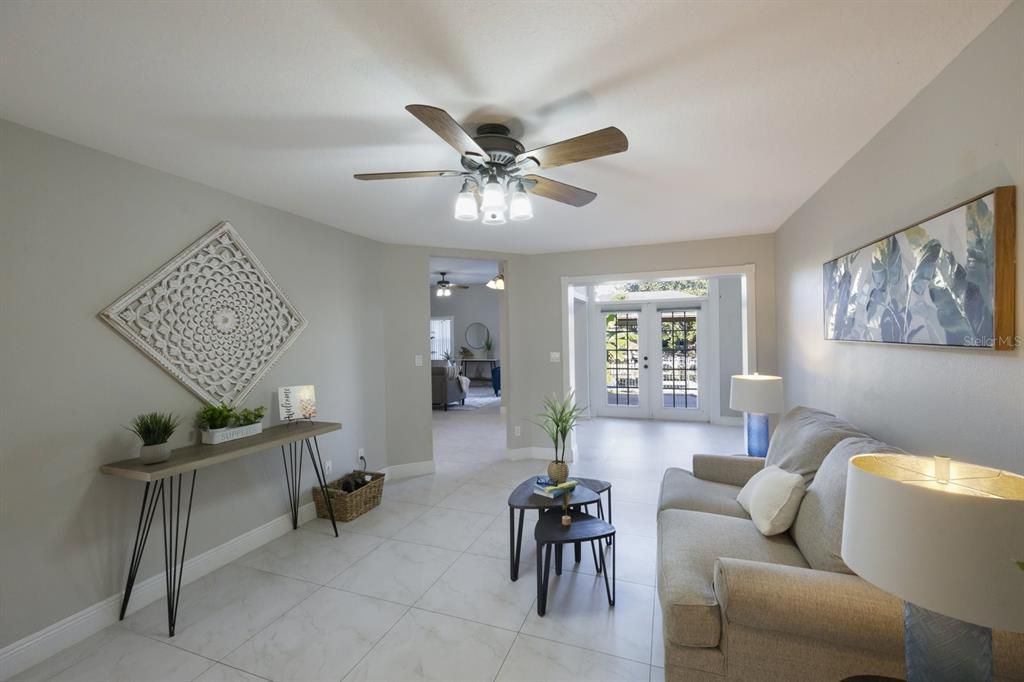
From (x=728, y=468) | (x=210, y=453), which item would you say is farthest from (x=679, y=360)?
(x=210, y=453)

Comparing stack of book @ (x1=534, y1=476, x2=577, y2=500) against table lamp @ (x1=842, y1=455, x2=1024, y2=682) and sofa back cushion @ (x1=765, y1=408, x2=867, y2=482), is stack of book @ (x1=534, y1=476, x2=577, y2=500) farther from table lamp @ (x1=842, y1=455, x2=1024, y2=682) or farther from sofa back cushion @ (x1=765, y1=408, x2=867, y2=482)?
table lamp @ (x1=842, y1=455, x2=1024, y2=682)

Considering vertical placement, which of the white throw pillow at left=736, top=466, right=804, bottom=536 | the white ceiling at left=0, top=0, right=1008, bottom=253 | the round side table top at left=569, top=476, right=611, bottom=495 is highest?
the white ceiling at left=0, top=0, right=1008, bottom=253

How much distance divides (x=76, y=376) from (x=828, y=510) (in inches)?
138

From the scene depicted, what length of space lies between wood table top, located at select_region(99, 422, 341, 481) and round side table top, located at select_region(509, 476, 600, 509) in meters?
1.52

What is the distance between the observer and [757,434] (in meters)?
3.43

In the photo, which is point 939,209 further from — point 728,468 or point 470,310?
point 470,310

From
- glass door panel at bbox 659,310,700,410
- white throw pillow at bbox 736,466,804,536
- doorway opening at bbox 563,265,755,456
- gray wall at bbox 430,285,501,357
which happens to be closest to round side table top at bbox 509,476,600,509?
white throw pillow at bbox 736,466,804,536

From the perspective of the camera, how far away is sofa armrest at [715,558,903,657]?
132 cm

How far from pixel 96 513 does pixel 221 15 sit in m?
2.40

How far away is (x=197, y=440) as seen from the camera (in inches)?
108

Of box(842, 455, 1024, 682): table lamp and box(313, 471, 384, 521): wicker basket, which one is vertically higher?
box(842, 455, 1024, 682): table lamp

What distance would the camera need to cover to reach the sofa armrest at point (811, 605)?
132 centimetres

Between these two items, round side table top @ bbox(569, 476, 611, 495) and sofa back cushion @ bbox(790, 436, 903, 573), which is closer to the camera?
sofa back cushion @ bbox(790, 436, 903, 573)

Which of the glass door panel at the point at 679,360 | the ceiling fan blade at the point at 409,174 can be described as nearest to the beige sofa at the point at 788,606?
the ceiling fan blade at the point at 409,174
